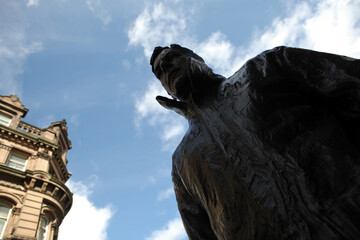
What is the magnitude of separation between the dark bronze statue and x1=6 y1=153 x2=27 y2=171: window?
16.5 m

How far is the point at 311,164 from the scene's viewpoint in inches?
49.4

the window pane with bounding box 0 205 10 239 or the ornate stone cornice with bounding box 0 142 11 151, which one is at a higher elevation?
the ornate stone cornice with bounding box 0 142 11 151

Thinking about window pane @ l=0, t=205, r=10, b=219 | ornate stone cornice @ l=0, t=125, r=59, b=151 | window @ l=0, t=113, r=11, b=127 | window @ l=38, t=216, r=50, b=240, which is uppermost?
window @ l=0, t=113, r=11, b=127

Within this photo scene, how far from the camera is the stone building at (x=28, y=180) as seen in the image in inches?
490

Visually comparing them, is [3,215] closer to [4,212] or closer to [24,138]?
[4,212]

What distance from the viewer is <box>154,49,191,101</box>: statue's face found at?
221cm

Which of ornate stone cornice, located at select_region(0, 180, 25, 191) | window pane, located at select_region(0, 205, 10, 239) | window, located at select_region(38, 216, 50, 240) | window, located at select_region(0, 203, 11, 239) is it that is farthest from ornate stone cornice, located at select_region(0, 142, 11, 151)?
window, located at select_region(38, 216, 50, 240)

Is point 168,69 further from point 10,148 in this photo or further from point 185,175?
point 10,148

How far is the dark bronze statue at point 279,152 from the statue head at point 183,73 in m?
0.20

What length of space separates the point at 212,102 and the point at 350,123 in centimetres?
97

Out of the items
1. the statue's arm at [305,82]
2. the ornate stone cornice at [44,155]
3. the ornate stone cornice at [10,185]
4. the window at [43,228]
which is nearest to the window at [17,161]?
the ornate stone cornice at [44,155]

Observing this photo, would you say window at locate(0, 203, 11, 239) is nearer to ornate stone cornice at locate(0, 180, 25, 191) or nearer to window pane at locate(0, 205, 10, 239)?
window pane at locate(0, 205, 10, 239)

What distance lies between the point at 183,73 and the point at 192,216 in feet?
4.09

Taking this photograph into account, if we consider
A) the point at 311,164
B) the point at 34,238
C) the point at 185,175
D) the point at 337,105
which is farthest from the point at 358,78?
the point at 34,238
